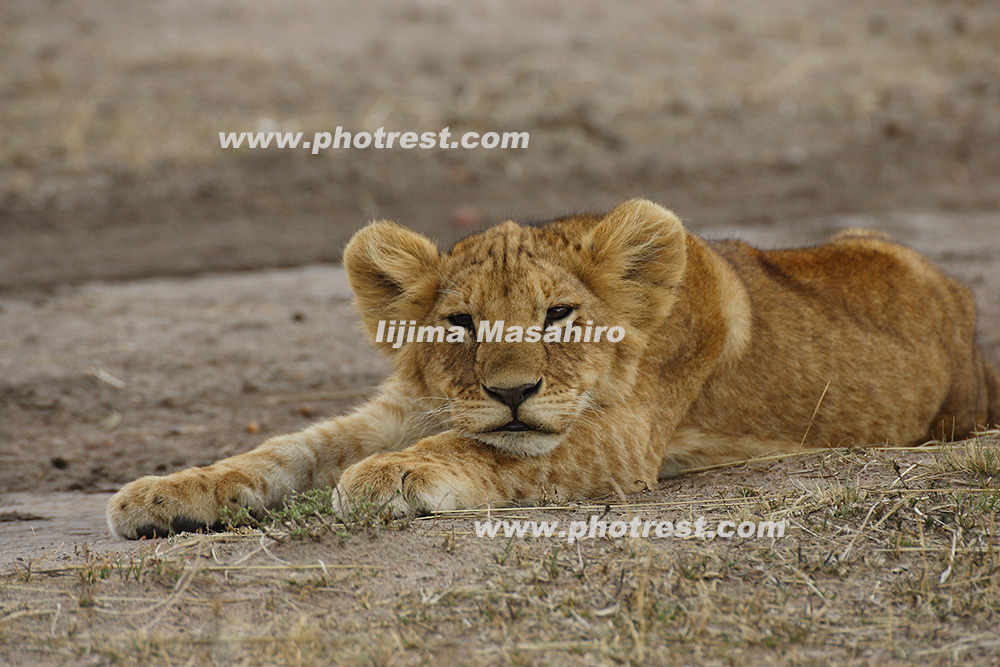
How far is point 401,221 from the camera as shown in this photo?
9.90 m

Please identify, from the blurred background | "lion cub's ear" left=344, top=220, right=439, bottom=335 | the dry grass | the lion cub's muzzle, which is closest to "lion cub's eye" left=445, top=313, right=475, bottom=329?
"lion cub's ear" left=344, top=220, right=439, bottom=335

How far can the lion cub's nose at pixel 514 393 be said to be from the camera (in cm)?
376

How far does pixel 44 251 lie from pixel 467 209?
3.70 metres

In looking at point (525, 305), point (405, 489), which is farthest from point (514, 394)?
point (405, 489)

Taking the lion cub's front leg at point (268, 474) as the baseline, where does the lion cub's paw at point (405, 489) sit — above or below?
above

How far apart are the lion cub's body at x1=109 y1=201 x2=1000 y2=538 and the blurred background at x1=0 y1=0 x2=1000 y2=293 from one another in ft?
15.8

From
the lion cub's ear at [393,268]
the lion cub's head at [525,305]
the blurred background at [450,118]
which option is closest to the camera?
the lion cub's head at [525,305]

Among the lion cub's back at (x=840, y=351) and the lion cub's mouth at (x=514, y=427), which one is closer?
the lion cub's mouth at (x=514, y=427)

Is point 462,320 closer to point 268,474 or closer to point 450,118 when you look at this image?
point 268,474

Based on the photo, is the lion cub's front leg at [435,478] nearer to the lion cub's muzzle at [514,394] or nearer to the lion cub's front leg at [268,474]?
the lion cub's muzzle at [514,394]

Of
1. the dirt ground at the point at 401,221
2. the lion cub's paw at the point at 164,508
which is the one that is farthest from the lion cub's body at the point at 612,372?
the dirt ground at the point at 401,221

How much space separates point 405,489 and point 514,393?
51cm

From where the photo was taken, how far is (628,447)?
13.8 feet

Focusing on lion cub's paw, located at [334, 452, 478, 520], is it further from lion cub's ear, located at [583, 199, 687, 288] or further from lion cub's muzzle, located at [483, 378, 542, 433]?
lion cub's ear, located at [583, 199, 687, 288]
